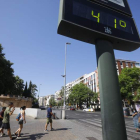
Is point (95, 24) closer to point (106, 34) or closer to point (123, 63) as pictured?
point (106, 34)

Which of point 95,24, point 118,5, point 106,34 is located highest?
point 118,5

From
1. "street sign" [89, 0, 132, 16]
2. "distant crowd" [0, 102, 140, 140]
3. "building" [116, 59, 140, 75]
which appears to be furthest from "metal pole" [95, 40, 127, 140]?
"building" [116, 59, 140, 75]

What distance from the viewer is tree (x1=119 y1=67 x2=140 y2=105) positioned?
2972 cm

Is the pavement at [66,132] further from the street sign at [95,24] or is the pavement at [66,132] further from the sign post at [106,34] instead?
the street sign at [95,24]

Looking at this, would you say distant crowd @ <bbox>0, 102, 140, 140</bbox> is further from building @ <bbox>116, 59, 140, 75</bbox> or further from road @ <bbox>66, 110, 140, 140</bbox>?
building @ <bbox>116, 59, 140, 75</bbox>

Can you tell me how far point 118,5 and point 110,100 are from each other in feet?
9.57

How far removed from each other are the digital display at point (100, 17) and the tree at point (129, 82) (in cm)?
2936

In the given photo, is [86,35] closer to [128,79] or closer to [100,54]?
[100,54]

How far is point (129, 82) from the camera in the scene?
99.7 ft

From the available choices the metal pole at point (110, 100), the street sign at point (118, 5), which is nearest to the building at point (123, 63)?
the street sign at point (118, 5)

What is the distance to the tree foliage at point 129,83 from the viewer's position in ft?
97.5

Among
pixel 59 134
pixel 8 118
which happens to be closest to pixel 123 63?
pixel 59 134

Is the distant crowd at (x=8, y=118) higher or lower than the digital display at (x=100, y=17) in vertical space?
lower

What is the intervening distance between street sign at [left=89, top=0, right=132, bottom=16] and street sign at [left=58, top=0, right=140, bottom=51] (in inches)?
4.7
